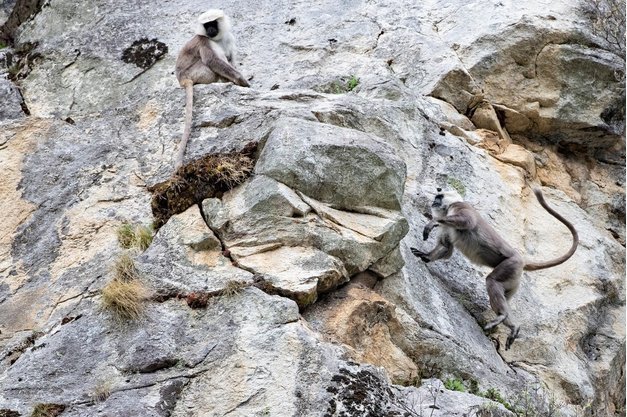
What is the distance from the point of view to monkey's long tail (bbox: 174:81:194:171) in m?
11.0

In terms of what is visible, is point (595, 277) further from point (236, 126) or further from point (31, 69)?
point (31, 69)

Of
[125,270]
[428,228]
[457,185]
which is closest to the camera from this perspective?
[125,270]

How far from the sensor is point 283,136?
10.4 meters

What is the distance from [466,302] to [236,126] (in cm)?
351

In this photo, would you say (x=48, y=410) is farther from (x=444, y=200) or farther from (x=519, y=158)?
→ (x=519, y=158)

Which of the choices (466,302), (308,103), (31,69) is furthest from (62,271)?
(31,69)

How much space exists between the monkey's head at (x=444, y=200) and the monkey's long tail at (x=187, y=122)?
126 inches

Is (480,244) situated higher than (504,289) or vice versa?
(480,244)

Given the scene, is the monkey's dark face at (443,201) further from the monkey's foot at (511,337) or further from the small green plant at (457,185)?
the monkey's foot at (511,337)

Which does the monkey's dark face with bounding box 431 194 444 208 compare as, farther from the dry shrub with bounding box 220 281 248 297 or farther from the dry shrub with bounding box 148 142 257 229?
the dry shrub with bounding box 220 281 248 297

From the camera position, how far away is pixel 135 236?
400 inches

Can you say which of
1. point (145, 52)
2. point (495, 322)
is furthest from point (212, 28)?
point (495, 322)

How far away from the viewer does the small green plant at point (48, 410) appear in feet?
26.3

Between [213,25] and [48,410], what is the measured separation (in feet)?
24.0
